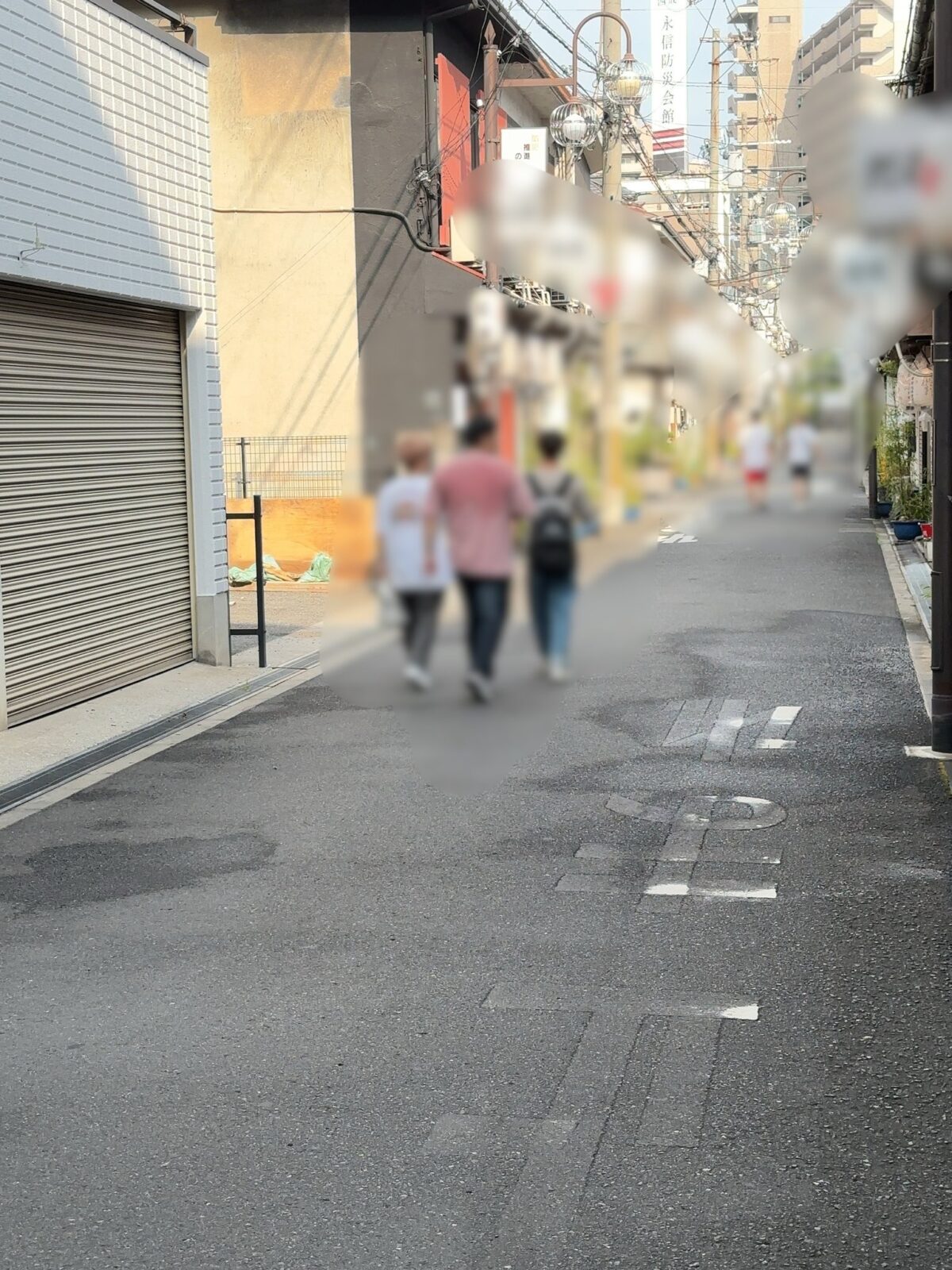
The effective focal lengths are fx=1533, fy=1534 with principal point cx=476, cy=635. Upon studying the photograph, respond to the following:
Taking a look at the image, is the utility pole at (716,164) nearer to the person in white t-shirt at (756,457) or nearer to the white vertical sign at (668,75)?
the white vertical sign at (668,75)

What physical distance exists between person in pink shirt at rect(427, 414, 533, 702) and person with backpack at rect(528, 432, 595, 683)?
17mm

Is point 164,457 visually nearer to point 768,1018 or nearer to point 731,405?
point 768,1018

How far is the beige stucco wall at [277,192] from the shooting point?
22188 millimetres

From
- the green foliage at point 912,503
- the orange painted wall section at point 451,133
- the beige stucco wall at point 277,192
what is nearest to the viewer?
the orange painted wall section at point 451,133

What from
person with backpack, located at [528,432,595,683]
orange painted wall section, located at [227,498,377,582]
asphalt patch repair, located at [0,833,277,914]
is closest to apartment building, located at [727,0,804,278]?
person with backpack, located at [528,432,595,683]

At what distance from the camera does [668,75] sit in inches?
125

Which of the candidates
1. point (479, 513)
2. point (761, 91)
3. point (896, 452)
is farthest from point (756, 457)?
point (896, 452)

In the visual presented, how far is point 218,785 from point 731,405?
34.5 ft

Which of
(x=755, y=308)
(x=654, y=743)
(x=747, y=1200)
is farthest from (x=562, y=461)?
(x=654, y=743)

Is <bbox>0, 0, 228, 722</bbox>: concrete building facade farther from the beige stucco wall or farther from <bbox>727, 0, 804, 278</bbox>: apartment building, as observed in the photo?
<bbox>727, 0, 804, 278</bbox>: apartment building

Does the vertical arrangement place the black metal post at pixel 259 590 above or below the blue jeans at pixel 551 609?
below

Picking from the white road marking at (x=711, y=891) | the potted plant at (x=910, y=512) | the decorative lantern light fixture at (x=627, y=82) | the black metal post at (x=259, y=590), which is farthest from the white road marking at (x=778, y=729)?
the potted plant at (x=910, y=512)

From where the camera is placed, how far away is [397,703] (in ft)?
4.66

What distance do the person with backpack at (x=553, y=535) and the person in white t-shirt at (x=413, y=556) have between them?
0.26ft
